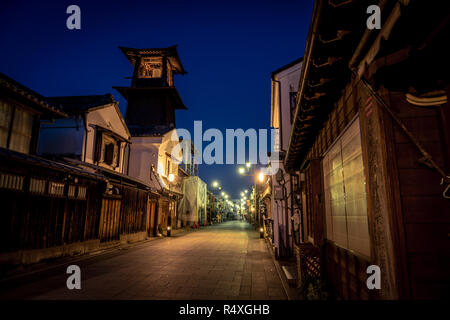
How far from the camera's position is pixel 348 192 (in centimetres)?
456

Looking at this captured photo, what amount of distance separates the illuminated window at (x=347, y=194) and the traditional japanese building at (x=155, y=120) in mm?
20331

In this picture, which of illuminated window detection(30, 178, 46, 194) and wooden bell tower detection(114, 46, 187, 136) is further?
wooden bell tower detection(114, 46, 187, 136)

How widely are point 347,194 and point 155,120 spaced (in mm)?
27162

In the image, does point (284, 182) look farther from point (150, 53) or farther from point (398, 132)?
point (150, 53)

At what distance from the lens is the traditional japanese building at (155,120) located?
25062mm

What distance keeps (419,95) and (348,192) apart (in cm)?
216

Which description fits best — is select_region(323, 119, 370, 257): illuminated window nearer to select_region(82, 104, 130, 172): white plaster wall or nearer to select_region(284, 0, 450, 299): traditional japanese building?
select_region(284, 0, 450, 299): traditional japanese building

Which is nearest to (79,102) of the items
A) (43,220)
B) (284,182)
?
(43,220)

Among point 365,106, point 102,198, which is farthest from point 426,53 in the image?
point 102,198

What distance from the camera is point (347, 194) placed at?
4629 mm

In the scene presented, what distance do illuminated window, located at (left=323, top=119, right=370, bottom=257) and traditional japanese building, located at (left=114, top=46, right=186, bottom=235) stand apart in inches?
800

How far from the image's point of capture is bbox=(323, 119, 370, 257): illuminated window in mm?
3908

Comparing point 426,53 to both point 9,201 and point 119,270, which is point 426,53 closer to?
point 119,270

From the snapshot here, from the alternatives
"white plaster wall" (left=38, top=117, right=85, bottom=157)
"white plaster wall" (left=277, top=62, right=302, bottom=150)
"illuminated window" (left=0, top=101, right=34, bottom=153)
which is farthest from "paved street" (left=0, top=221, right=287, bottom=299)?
"white plaster wall" (left=38, top=117, right=85, bottom=157)
